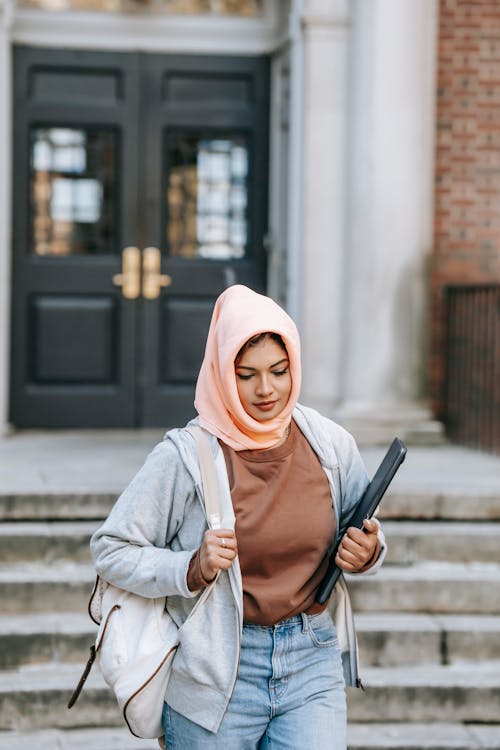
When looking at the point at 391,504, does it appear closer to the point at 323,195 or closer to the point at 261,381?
the point at 323,195

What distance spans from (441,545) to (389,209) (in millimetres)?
2750

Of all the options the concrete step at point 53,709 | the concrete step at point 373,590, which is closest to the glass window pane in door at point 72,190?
the concrete step at point 373,590

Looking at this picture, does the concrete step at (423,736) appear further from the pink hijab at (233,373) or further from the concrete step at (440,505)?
the pink hijab at (233,373)

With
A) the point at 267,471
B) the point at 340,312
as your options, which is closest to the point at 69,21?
the point at 340,312

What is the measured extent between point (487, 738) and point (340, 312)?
3698mm

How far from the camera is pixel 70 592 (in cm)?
500

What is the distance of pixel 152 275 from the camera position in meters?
8.27

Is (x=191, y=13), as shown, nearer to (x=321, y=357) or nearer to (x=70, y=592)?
(x=321, y=357)

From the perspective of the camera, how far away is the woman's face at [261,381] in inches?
101

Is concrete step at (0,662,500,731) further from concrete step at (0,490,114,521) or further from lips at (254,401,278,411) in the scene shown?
lips at (254,401,278,411)

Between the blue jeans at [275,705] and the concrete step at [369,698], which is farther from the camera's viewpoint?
the concrete step at [369,698]

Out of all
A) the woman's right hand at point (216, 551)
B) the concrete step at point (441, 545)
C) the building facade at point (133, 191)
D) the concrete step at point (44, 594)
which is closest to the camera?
the woman's right hand at point (216, 551)

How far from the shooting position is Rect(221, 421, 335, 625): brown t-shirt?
8.37 feet

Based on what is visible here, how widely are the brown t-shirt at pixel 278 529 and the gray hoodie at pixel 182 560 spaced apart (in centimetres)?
4
